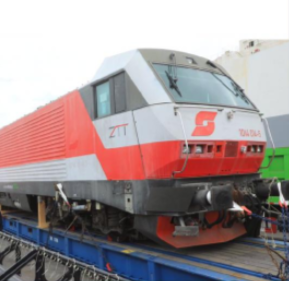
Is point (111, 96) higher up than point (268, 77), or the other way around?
point (268, 77)

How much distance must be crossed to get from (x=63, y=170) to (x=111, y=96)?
6.41 feet

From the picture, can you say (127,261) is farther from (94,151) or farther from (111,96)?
(111,96)

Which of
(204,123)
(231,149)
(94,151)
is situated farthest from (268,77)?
(94,151)

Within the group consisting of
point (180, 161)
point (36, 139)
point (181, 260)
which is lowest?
point (181, 260)

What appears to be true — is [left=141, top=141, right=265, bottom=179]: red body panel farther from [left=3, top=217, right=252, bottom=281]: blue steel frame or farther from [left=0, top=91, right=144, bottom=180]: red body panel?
[left=3, top=217, right=252, bottom=281]: blue steel frame

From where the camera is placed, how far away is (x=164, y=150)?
4.05 metres

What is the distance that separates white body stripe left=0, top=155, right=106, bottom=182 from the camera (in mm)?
5199

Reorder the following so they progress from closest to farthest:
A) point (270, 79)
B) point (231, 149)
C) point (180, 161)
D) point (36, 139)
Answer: point (180, 161)
point (231, 149)
point (36, 139)
point (270, 79)

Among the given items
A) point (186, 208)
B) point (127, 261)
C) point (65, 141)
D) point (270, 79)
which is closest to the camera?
point (186, 208)

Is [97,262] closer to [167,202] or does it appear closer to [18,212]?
[167,202]

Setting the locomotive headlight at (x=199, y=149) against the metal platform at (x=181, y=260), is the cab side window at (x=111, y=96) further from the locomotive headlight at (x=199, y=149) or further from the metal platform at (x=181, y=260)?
the metal platform at (x=181, y=260)

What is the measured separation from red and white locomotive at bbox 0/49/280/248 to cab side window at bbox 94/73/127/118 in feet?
0.05

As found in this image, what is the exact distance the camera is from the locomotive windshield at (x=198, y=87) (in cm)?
449

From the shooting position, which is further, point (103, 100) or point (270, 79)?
point (270, 79)
